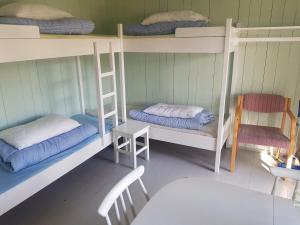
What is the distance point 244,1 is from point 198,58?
79 cm

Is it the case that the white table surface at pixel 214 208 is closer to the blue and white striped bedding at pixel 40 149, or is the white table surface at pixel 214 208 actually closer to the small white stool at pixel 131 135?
the blue and white striped bedding at pixel 40 149

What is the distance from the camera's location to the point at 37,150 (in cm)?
199

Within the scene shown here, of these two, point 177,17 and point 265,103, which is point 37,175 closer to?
point 177,17

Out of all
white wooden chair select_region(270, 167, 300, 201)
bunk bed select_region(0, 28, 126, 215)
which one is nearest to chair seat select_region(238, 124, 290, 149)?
white wooden chair select_region(270, 167, 300, 201)

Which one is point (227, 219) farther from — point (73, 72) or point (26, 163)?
point (73, 72)

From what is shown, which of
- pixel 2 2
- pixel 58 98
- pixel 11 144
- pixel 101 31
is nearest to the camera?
pixel 11 144

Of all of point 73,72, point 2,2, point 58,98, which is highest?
point 2,2

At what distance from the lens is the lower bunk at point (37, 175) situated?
168cm

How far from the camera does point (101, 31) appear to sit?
3.46 m

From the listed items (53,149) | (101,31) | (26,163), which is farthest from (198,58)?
(26,163)

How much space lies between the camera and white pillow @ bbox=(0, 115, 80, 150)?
2051 mm

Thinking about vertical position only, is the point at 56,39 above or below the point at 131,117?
above

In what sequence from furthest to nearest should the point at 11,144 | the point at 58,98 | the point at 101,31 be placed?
the point at 101,31, the point at 58,98, the point at 11,144

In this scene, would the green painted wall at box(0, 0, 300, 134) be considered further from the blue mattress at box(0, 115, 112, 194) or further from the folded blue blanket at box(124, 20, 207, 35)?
the blue mattress at box(0, 115, 112, 194)
